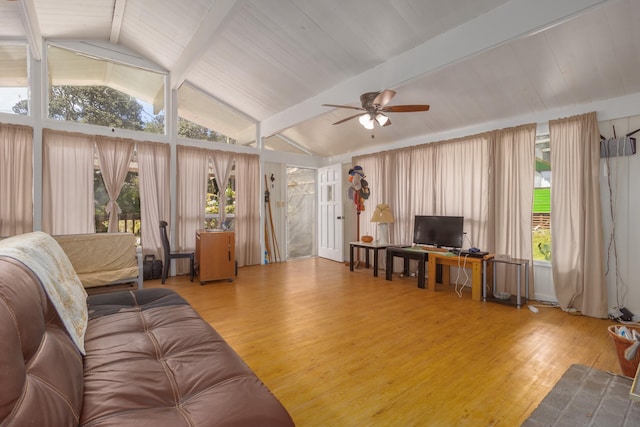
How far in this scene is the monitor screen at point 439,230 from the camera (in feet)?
14.8

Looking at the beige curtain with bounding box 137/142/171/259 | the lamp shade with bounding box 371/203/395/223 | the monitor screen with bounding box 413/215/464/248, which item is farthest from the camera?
the lamp shade with bounding box 371/203/395/223

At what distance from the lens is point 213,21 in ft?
11.3

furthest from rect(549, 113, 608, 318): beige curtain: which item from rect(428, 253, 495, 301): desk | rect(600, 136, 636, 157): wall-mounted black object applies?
rect(428, 253, 495, 301): desk

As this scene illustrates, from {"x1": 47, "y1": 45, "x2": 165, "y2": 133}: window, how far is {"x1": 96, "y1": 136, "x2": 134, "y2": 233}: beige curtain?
37cm

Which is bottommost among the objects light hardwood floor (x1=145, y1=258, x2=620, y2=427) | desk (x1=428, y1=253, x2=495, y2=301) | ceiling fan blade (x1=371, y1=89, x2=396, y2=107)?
light hardwood floor (x1=145, y1=258, x2=620, y2=427)

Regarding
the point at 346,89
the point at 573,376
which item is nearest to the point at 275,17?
the point at 346,89

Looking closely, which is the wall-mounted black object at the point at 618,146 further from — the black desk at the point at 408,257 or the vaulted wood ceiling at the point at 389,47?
the black desk at the point at 408,257

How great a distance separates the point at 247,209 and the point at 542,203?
481 centimetres

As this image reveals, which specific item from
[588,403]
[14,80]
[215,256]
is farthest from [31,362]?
[14,80]

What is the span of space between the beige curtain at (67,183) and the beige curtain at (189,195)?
123cm

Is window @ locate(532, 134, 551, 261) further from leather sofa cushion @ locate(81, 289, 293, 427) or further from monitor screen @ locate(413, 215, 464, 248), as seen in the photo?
leather sofa cushion @ locate(81, 289, 293, 427)

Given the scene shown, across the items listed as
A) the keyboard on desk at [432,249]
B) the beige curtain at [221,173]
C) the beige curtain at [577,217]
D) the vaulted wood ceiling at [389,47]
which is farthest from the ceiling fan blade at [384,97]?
the beige curtain at [221,173]

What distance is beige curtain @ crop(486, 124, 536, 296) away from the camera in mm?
3953

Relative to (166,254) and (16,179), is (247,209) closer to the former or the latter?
(166,254)
